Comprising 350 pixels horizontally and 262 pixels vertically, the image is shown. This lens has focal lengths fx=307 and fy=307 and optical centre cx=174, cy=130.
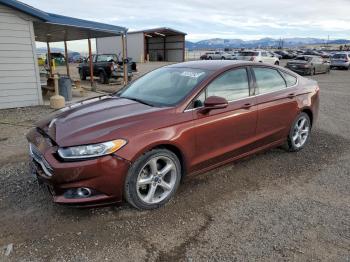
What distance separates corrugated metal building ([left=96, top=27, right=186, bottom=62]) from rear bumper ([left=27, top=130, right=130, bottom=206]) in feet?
129

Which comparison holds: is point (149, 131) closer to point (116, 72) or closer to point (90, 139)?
point (90, 139)

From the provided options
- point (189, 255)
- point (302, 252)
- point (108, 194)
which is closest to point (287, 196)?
point (302, 252)

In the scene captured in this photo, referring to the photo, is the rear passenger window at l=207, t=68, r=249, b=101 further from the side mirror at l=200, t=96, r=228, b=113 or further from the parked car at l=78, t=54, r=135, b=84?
the parked car at l=78, t=54, r=135, b=84

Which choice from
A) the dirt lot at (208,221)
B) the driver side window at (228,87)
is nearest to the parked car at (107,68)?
the dirt lot at (208,221)

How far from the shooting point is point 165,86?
410cm

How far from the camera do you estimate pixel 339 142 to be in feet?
19.4

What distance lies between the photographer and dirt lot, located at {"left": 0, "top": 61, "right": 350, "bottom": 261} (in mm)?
2758

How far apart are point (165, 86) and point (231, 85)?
0.88 meters

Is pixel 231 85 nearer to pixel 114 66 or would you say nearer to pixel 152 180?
pixel 152 180

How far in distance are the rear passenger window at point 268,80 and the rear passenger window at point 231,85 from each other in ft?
0.88

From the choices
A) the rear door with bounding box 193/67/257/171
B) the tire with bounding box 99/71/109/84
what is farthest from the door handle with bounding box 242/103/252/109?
the tire with bounding box 99/71/109/84

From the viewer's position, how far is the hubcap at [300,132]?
5.20m

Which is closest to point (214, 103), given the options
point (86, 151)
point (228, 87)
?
point (228, 87)

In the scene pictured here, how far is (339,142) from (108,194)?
189 inches
